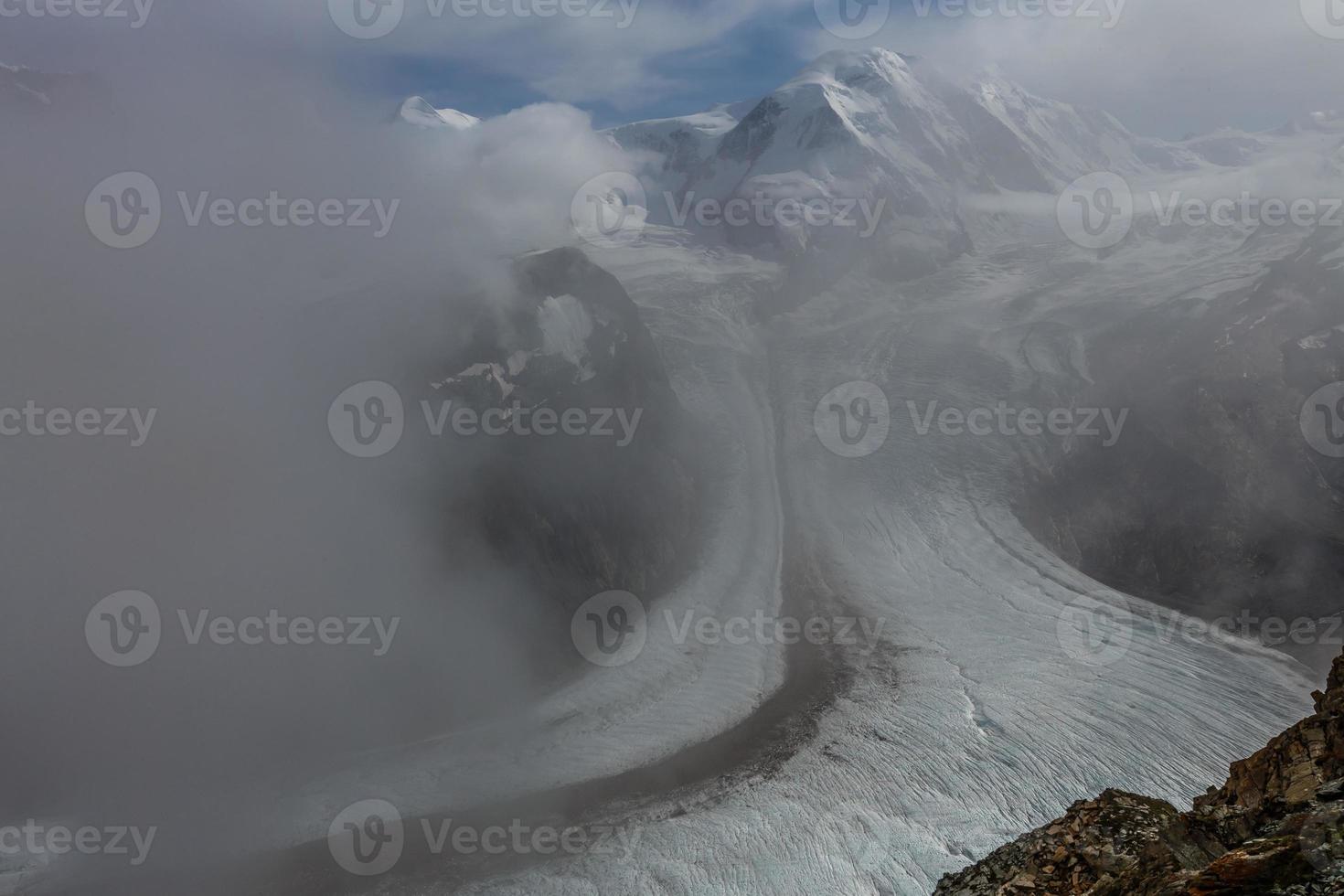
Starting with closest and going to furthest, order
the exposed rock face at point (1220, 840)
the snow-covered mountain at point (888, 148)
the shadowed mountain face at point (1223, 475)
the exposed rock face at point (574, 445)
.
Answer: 1. the exposed rock face at point (1220, 840)
2. the exposed rock face at point (574, 445)
3. the shadowed mountain face at point (1223, 475)
4. the snow-covered mountain at point (888, 148)

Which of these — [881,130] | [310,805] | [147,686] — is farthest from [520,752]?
[881,130]

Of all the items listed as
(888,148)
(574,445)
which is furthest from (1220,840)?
(888,148)

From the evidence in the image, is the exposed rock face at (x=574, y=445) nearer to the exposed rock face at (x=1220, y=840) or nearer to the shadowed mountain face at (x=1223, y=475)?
the shadowed mountain face at (x=1223, y=475)

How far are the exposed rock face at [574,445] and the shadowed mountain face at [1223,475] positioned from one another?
65.8 ft

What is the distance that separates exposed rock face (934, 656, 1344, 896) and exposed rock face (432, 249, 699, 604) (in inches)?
1033

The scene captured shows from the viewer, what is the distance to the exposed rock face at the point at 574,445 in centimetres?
3712

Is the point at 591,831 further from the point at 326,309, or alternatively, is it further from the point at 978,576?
the point at 326,309

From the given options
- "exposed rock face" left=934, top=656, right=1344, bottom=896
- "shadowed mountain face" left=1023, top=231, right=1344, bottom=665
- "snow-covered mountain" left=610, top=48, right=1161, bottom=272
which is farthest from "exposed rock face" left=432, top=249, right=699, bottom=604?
"snow-covered mountain" left=610, top=48, right=1161, bottom=272

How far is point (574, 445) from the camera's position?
134ft

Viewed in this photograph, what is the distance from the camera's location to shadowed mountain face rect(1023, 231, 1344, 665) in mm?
38031

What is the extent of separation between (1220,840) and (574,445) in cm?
3378

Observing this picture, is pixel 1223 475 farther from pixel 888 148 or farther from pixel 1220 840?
pixel 888 148

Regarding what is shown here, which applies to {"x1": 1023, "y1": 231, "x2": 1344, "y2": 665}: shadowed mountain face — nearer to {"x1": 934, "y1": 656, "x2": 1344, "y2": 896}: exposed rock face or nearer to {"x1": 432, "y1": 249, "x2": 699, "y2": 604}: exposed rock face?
{"x1": 432, "y1": 249, "x2": 699, "y2": 604}: exposed rock face

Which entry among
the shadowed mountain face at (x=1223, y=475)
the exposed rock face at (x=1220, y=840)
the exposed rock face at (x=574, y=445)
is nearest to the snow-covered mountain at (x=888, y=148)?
the shadowed mountain face at (x=1223, y=475)
